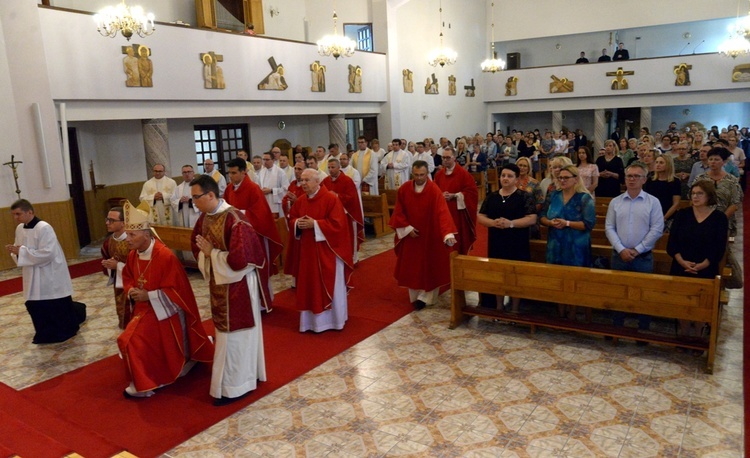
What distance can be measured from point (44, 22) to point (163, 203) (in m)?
A: 3.48

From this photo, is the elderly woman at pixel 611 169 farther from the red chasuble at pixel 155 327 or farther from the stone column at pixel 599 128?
the stone column at pixel 599 128

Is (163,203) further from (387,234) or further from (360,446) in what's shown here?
(360,446)

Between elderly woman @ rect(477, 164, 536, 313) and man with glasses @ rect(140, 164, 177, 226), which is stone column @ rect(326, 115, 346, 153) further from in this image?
elderly woman @ rect(477, 164, 536, 313)

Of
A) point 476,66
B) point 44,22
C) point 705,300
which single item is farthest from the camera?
point 476,66

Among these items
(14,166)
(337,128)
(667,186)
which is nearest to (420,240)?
(667,186)

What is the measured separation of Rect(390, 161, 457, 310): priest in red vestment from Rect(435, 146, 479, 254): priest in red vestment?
0.73 meters

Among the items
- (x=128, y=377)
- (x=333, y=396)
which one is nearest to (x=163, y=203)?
(x=128, y=377)

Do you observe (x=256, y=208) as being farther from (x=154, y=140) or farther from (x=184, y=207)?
(x=154, y=140)

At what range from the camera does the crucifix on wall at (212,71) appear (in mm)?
11867

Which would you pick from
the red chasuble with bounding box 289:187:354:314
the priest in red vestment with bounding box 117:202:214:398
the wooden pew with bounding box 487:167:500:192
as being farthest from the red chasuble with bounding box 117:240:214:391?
the wooden pew with bounding box 487:167:500:192

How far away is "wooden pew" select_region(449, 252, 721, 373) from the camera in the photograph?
481 cm

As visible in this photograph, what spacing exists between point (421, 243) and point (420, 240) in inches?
1.5

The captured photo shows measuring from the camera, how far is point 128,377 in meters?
4.84

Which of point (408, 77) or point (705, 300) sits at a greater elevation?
point (408, 77)
